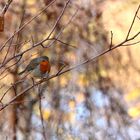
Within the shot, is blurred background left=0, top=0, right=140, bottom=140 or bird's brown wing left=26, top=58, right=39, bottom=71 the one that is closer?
bird's brown wing left=26, top=58, right=39, bottom=71

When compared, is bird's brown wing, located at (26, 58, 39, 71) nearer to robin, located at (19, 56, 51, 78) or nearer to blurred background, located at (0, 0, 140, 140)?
robin, located at (19, 56, 51, 78)

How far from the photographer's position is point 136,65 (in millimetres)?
6027

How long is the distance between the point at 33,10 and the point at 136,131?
5.48 feet

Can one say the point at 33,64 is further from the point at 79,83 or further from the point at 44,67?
the point at 79,83

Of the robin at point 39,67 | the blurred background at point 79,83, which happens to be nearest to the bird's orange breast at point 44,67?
the robin at point 39,67

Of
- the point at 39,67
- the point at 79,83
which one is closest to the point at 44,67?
the point at 39,67

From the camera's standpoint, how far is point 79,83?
18.4 ft

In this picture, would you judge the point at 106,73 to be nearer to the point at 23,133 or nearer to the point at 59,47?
the point at 59,47

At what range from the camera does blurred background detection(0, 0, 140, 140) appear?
16.8 ft

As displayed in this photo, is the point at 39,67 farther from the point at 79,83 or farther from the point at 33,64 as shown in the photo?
the point at 79,83

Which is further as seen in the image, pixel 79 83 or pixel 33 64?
pixel 79 83

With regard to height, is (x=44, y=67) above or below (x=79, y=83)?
below

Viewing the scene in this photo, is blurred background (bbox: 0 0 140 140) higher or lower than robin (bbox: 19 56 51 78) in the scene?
higher

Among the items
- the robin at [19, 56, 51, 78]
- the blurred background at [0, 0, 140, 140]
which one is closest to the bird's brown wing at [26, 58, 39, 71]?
the robin at [19, 56, 51, 78]
